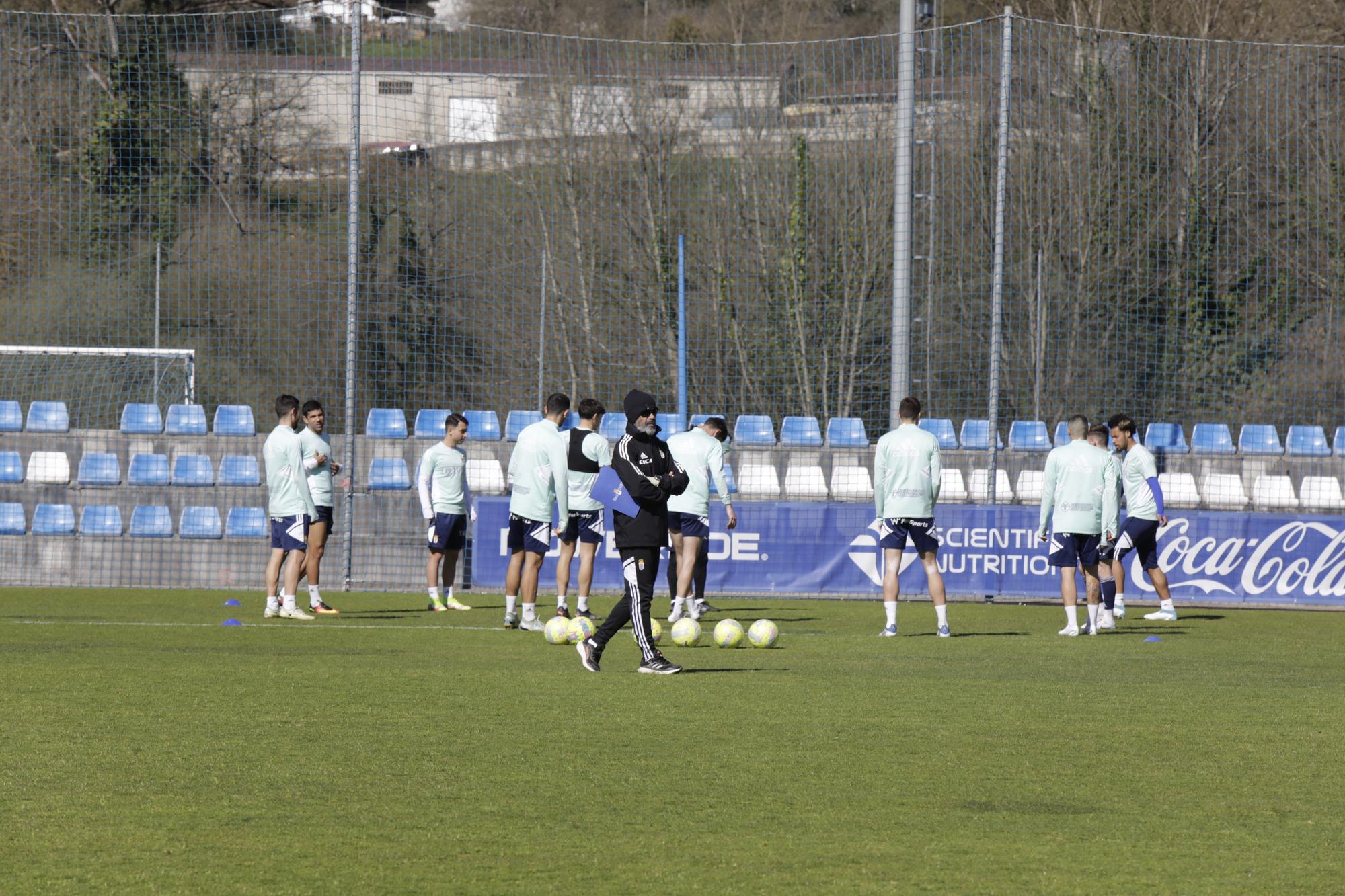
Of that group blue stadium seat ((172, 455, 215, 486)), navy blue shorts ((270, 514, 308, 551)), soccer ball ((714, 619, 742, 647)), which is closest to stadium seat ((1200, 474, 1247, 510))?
soccer ball ((714, 619, 742, 647))

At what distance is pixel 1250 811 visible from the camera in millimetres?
6289

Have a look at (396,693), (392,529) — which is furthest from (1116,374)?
(396,693)

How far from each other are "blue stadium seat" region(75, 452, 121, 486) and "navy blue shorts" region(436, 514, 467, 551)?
5680mm

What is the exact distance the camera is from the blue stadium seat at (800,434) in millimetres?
21641

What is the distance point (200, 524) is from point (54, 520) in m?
1.87

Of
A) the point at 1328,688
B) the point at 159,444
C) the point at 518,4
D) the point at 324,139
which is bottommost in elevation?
the point at 1328,688

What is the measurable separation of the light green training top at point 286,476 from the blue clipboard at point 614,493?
219 inches

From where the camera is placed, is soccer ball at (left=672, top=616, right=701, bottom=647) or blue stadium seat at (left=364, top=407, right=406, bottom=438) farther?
blue stadium seat at (left=364, top=407, right=406, bottom=438)

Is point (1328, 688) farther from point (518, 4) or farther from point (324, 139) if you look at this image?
point (518, 4)

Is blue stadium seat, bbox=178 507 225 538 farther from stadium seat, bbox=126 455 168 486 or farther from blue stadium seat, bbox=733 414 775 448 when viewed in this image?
blue stadium seat, bbox=733 414 775 448

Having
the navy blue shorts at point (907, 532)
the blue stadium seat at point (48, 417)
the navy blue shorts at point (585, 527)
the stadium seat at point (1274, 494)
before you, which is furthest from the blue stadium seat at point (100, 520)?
the stadium seat at point (1274, 494)

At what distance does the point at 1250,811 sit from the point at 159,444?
17.6 m

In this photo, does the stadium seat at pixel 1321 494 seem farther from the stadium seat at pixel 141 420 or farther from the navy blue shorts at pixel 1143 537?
the stadium seat at pixel 141 420

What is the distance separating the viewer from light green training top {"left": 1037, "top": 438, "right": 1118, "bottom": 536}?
47.3 ft
